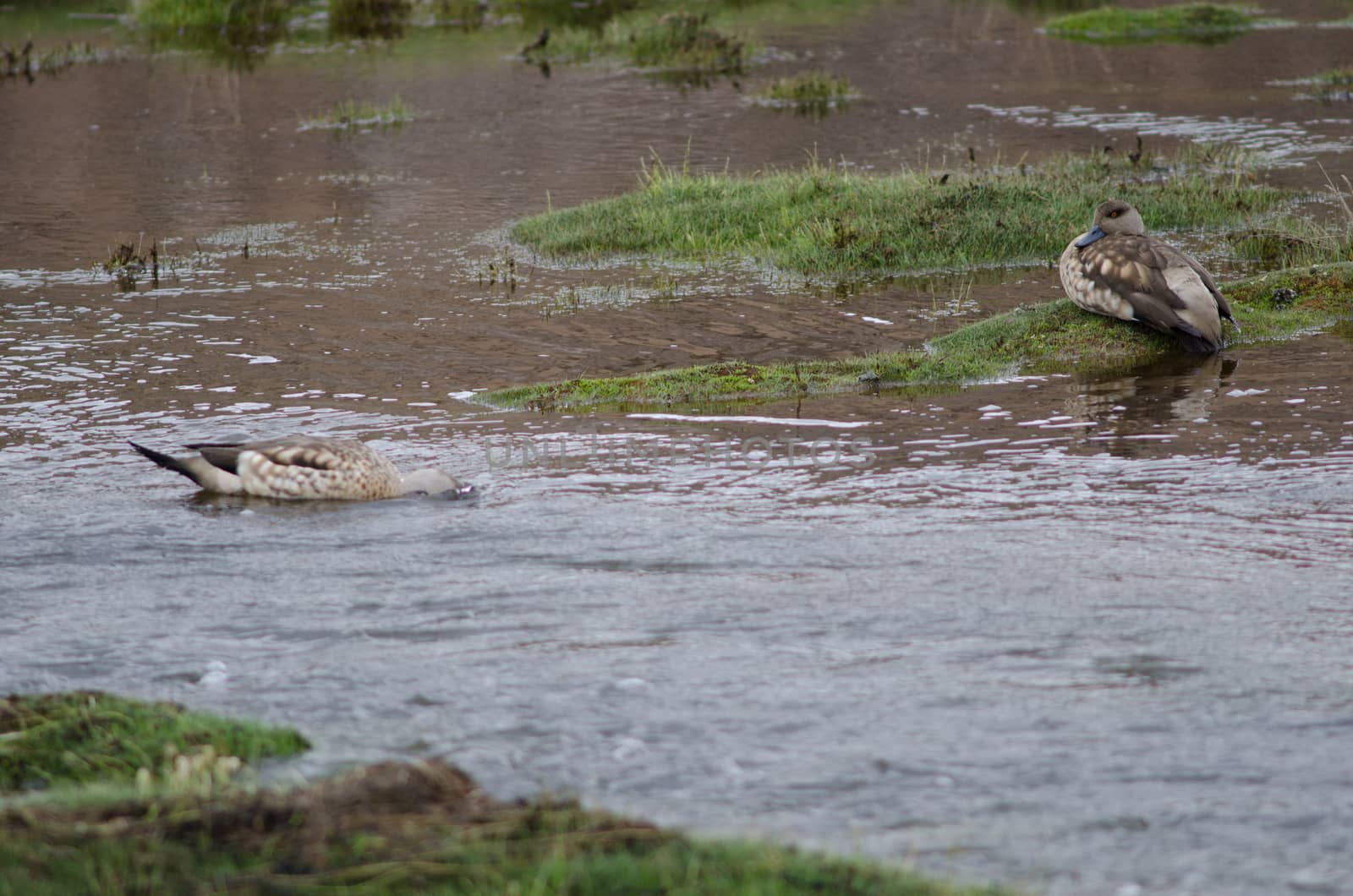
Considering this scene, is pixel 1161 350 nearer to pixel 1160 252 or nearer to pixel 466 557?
pixel 1160 252

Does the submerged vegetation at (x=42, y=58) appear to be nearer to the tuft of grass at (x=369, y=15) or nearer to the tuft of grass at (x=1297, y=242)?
the tuft of grass at (x=369, y=15)

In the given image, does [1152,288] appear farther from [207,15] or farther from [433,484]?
[207,15]

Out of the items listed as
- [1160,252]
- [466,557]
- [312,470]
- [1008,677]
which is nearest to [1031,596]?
[1008,677]

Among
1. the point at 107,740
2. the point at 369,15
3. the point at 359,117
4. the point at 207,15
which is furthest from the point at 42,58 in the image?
the point at 107,740

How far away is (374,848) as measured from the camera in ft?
16.8

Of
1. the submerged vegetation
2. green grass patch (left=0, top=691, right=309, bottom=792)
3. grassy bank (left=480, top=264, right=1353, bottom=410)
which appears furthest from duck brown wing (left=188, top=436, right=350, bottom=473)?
the submerged vegetation

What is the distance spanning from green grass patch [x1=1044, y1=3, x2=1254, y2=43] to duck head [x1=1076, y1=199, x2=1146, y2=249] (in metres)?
26.2

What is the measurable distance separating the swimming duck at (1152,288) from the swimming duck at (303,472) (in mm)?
6419

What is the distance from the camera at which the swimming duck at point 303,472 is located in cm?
1019

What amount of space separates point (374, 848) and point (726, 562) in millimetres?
4017

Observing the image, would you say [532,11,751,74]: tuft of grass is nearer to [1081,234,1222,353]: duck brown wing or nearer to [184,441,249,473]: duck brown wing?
[1081,234,1222,353]: duck brown wing

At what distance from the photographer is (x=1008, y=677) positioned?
23.6ft

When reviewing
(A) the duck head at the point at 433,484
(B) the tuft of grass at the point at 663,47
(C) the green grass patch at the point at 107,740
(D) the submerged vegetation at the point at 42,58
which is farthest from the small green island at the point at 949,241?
(D) the submerged vegetation at the point at 42,58

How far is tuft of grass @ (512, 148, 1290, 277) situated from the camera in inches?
723
